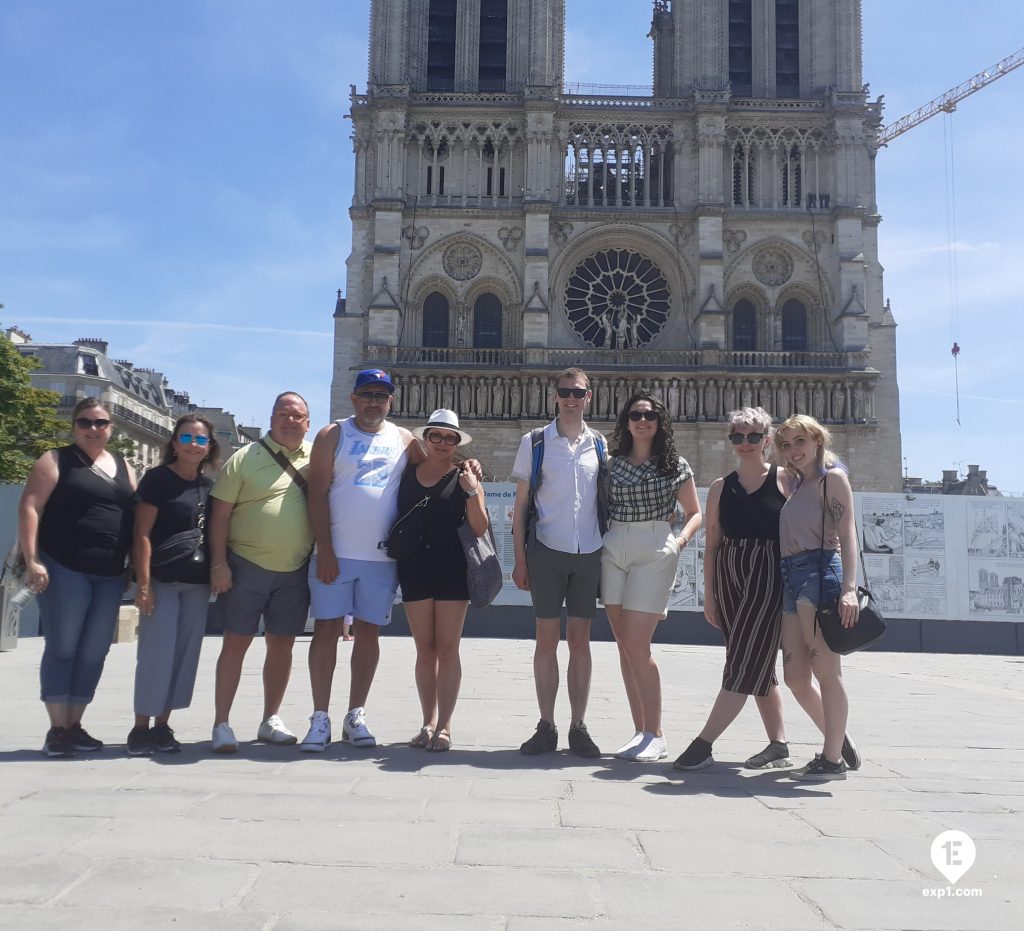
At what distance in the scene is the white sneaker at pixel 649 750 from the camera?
5.26 meters

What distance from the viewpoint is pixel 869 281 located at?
115 feet

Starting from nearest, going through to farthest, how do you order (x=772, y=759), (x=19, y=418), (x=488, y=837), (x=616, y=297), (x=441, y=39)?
(x=488, y=837)
(x=772, y=759)
(x=19, y=418)
(x=616, y=297)
(x=441, y=39)

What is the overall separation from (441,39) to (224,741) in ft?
117

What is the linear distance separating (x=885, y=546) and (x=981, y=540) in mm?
1471

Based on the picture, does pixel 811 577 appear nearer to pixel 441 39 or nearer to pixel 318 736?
pixel 318 736

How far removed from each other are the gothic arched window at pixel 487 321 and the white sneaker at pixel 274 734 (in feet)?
97.0

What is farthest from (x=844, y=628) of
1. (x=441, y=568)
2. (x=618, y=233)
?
(x=618, y=233)

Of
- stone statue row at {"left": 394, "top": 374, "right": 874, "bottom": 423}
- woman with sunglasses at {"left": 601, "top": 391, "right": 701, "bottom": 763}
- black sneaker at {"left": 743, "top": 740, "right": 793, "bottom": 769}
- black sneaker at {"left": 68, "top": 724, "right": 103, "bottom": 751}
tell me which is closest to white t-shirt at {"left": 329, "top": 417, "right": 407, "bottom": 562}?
woman with sunglasses at {"left": 601, "top": 391, "right": 701, "bottom": 763}

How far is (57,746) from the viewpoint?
4.94m

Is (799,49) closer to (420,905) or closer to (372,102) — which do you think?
(372,102)

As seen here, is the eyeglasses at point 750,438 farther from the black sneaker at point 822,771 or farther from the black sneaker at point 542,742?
the black sneaker at point 542,742

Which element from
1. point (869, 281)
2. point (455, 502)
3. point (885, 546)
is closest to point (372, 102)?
point (869, 281)

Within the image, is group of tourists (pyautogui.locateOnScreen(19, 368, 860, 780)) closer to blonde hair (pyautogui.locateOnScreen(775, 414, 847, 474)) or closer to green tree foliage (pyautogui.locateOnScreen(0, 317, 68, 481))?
blonde hair (pyautogui.locateOnScreen(775, 414, 847, 474))

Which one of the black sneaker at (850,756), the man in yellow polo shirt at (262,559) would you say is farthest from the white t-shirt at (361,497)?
the black sneaker at (850,756)
